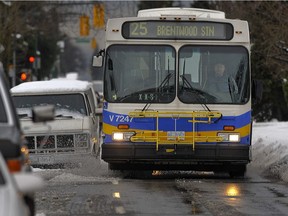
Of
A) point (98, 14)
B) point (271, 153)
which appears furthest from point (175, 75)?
point (98, 14)

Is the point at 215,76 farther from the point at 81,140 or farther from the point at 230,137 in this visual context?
the point at 81,140

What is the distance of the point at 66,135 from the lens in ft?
61.7

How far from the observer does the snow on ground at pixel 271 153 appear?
1863cm

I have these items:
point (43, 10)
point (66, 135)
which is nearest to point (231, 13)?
point (66, 135)

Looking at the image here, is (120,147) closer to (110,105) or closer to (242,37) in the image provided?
(110,105)

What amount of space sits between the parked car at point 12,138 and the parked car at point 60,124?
358 inches

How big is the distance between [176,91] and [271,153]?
544 centimetres

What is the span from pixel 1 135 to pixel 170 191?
24.8ft

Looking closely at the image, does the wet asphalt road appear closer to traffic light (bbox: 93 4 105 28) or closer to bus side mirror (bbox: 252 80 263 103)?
bus side mirror (bbox: 252 80 263 103)

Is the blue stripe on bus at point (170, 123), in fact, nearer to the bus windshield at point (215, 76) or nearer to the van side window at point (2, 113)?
the bus windshield at point (215, 76)

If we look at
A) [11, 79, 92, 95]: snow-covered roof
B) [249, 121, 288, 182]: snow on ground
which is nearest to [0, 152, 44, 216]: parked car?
[249, 121, 288, 182]: snow on ground

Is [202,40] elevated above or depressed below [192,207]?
above

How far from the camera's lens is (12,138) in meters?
7.19

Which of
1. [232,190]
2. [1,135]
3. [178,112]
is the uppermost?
[1,135]
